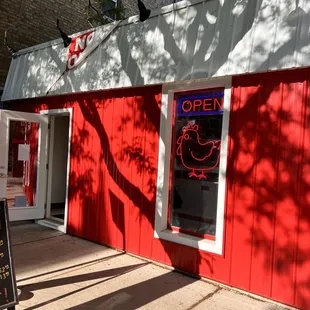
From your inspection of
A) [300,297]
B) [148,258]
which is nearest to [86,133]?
[148,258]

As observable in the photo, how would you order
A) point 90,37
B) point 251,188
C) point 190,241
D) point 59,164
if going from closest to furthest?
1. point 251,188
2. point 190,241
3. point 90,37
4. point 59,164

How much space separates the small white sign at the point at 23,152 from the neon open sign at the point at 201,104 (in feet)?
12.5

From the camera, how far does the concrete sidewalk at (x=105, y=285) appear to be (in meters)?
3.77

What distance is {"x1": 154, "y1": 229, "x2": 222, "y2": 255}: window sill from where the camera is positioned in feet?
14.4

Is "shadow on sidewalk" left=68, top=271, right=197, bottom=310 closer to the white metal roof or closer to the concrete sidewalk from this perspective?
the concrete sidewalk

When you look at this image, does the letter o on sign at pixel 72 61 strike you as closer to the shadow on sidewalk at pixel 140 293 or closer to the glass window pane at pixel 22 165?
the glass window pane at pixel 22 165

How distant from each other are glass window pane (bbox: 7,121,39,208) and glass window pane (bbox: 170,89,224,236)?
3.75 metres

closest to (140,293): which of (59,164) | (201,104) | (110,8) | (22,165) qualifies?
(201,104)

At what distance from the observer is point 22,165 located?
769 centimetres

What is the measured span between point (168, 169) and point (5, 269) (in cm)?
255

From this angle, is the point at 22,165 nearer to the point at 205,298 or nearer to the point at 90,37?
the point at 90,37

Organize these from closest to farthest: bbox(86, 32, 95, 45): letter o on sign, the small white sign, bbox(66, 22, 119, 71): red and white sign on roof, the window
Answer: bbox(66, 22, 119, 71): red and white sign on roof
bbox(86, 32, 95, 45): letter o on sign
the small white sign
the window

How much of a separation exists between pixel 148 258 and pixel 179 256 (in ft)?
2.03

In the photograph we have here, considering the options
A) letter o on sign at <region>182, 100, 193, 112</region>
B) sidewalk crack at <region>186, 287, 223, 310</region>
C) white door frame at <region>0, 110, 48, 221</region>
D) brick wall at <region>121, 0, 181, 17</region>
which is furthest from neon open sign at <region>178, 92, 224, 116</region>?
brick wall at <region>121, 0, 181, 17</region>
